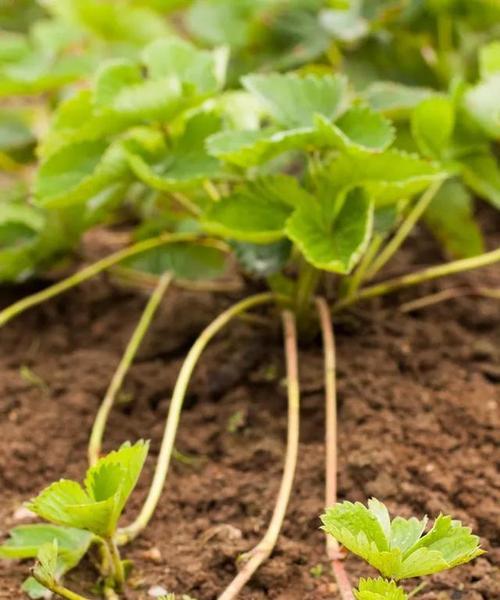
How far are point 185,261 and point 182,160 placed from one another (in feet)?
0.73

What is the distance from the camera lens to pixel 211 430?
4.00ft

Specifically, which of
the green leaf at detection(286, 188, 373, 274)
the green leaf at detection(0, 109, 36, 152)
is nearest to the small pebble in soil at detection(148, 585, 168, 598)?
the green leaf at detection(286, 188, 373, 274)

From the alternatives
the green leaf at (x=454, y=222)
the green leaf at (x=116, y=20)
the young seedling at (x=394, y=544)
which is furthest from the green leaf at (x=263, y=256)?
the green leaf at (x=116, y=20)

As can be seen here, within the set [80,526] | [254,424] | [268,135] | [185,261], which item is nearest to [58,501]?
[80,526]

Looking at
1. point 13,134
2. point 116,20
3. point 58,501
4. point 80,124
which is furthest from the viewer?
point 116,20

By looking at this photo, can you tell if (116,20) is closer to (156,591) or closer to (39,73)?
(39,73)

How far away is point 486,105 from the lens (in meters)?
1.25

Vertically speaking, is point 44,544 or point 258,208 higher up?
point 258,208

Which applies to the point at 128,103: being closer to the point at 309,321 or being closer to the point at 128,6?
the point at 309,321

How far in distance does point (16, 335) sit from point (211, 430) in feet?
1.33

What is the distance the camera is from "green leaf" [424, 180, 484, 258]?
4.81ft

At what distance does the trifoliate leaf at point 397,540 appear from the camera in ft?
2.53

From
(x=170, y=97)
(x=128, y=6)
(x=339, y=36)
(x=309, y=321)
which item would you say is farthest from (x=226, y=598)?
(x=128, y=6)

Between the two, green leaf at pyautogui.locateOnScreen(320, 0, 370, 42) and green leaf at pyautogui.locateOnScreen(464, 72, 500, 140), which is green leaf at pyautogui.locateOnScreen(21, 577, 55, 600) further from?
green leaf at pyautogui.locateOnScreen(320, 0, 370, 42)
